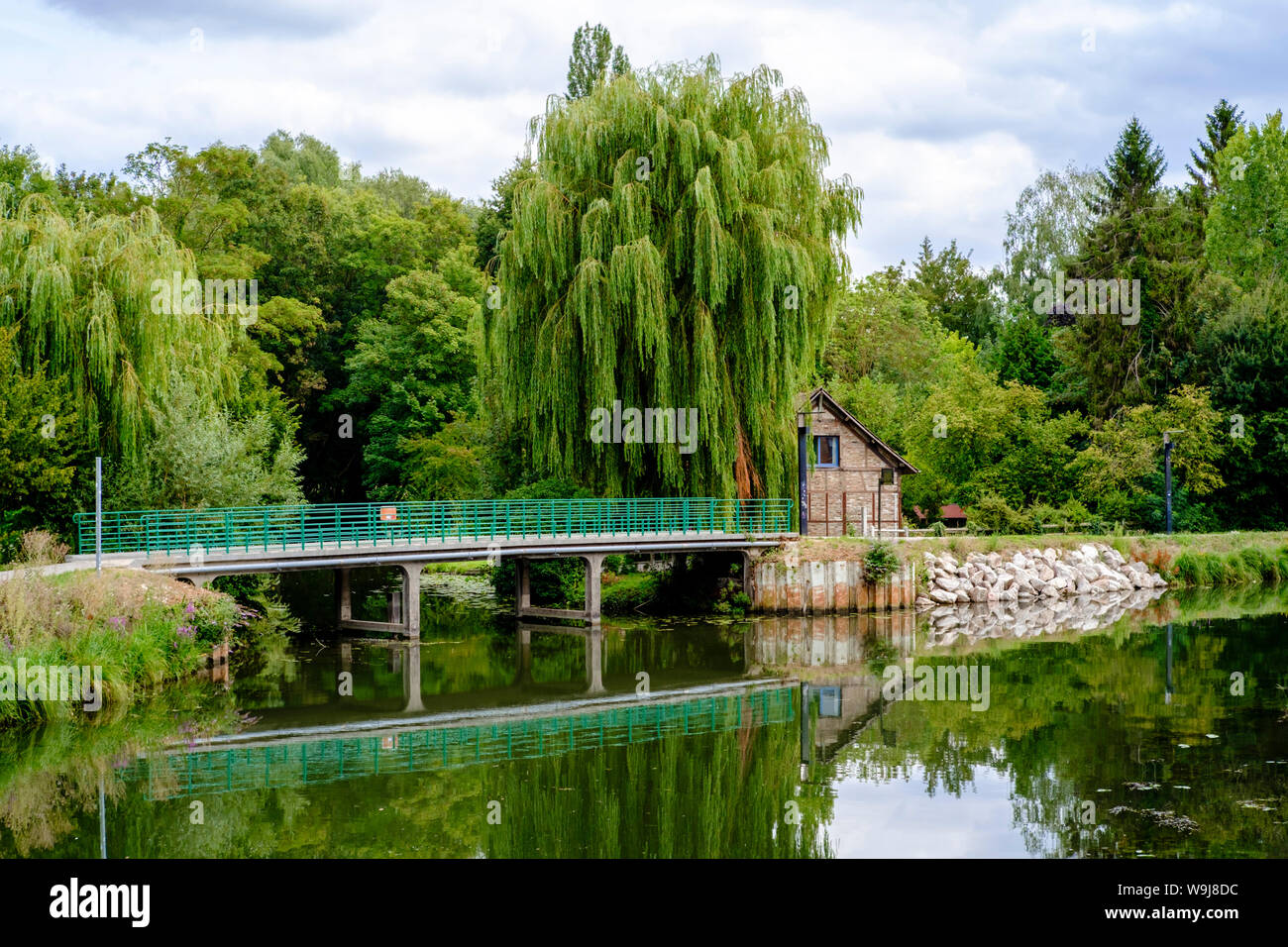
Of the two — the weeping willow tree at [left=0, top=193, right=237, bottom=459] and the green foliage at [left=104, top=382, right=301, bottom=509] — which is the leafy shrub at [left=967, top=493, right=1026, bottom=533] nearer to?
the green foliage at [left=104, top=382, right=301, bottom=509]

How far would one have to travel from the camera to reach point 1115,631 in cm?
2844

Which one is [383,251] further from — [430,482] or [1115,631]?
[1115,631]

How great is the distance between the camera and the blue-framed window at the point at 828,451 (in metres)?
37.1

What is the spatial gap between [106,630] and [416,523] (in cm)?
884

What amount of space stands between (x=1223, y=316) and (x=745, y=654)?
27.7 m

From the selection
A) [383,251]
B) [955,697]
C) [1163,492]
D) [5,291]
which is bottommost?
[955,697]

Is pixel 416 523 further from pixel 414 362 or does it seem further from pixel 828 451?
pixel 414 362

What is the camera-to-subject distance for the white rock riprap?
32.7m

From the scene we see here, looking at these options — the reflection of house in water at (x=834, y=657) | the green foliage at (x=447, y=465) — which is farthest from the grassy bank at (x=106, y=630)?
the green foliage at (x=447, y=465)

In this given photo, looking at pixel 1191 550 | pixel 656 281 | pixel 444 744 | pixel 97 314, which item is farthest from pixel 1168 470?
pixel 97 314

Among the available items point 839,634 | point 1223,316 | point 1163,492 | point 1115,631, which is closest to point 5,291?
point 839,634

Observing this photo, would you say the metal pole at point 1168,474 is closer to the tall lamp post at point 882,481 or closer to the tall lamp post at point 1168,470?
the tall lamp post at point 1168,470

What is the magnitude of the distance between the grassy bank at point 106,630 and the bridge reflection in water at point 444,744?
118 inches

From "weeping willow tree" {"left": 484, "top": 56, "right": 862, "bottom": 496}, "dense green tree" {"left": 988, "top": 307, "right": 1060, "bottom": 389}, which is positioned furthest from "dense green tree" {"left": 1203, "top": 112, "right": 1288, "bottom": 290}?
"weeping willow tree" {"left": 484, "top": 56, "right": 862, "bottom": 496}
